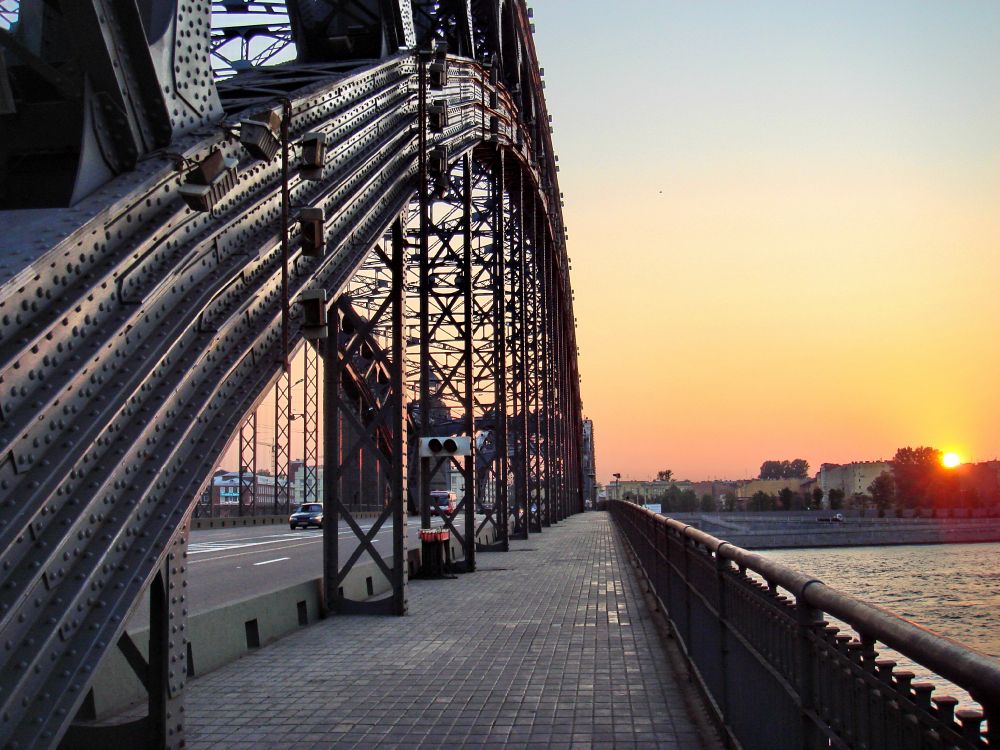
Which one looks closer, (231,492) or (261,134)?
(261,134)

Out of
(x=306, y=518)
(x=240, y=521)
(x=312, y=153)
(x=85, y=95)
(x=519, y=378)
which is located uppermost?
(x=519, y=378)

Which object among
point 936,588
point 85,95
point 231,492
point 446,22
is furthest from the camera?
point 231,492

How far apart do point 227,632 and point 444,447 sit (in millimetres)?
6671

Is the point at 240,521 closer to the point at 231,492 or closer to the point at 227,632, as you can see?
the point at 227,632

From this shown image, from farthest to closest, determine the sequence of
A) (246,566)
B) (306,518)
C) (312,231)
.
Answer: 1. (306,518)
2. (246,566)
3. (312,231)

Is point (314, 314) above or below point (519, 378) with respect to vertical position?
below

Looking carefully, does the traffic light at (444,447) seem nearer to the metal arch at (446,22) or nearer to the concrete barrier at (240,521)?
the metal arch at (446,22)

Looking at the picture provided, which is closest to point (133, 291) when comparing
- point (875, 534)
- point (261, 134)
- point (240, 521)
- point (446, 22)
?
point (261, 134)

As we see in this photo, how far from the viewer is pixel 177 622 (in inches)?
262

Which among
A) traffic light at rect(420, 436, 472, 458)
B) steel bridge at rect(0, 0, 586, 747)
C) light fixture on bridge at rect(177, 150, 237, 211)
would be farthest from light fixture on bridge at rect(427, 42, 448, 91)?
light fixture on bridge at rect(177, 150, 237, 211)

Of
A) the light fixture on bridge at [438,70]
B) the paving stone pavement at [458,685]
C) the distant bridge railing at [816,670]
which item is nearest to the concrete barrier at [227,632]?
the paving stone pavement at [458,685]

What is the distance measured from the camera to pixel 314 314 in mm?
8008

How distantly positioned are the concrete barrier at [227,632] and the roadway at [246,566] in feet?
1.47

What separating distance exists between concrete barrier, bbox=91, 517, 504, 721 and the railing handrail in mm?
4119
